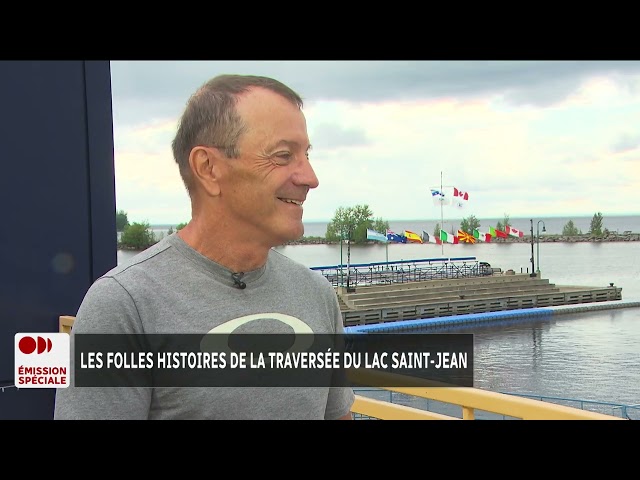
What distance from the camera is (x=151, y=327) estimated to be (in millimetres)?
645

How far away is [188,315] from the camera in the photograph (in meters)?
0.66

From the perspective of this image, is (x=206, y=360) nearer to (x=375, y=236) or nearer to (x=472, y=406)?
(x=472, y=406)

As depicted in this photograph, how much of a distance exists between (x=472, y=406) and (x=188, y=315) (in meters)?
0.63

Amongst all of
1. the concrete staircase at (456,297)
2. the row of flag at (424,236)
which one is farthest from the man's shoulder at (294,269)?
the row of flag at (424,236)

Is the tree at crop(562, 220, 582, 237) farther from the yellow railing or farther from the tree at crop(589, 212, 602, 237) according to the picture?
the yellow railing

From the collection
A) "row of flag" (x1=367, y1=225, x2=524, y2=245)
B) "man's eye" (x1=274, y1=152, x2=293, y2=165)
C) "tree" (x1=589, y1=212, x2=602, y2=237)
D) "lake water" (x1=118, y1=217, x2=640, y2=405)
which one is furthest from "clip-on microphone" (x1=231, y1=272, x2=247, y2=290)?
"tree" (x1=589, y1=212, x2=602, y2=237)

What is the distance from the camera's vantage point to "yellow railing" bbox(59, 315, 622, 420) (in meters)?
0.96

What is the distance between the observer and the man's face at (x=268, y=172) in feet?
2.28

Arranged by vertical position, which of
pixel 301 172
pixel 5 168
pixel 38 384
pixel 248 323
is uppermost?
pixel 5 168

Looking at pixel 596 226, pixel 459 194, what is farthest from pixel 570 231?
pixel 459 194
